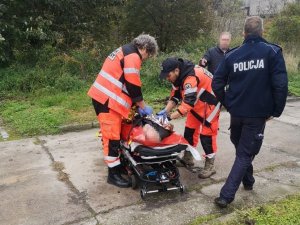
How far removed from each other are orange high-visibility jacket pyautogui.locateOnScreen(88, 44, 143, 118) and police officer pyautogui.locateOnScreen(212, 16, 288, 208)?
1019 millimetres

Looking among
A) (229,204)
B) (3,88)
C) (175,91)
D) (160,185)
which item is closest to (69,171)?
(160,185)

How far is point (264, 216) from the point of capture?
4.14 metres

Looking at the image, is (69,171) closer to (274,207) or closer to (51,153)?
(51,153)

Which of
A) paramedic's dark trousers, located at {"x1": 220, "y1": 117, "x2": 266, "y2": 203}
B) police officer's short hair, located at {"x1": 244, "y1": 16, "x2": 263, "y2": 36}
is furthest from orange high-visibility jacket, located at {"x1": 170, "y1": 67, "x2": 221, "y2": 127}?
police officer's short hair, located at {"x1": 244, "y1": 16, "x2": 263, "y2": 36}

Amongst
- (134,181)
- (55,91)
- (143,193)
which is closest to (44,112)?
(55,91)

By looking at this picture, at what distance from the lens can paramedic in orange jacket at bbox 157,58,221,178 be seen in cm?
488

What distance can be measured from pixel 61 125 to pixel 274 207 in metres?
4.62

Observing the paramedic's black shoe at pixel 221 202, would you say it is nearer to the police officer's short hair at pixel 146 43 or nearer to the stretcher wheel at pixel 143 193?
the stretcher wheel at pixel 143 193

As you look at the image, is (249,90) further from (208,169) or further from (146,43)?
(208,169)

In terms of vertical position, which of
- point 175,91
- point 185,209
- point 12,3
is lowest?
point 185,209

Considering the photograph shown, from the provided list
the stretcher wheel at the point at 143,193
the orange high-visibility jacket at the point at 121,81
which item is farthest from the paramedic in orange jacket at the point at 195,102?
the stretcher wheel at the point at 143,193

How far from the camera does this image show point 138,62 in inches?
192

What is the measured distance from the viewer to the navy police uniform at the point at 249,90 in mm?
4086

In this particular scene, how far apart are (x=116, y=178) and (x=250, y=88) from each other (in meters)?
2.08
